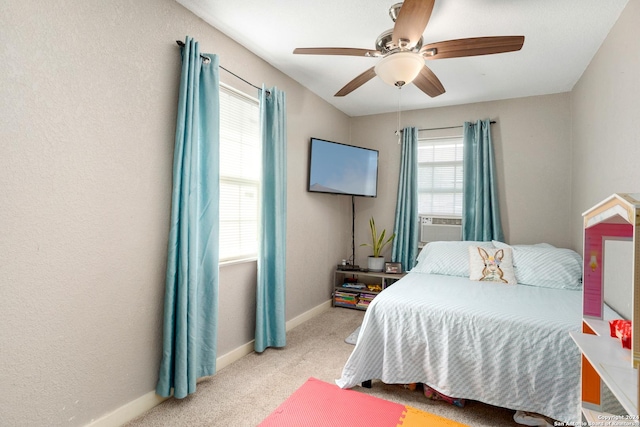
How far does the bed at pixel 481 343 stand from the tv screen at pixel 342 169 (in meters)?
1.48

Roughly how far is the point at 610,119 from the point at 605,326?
1.67 metres

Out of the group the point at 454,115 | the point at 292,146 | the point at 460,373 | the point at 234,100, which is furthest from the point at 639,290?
the point at 454,115

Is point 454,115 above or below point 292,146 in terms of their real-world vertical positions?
above

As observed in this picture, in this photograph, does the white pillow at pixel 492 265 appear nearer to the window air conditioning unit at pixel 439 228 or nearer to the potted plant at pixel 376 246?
the window air conditioning unit at pixel 439 228

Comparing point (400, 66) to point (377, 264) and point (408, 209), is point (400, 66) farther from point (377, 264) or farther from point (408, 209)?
point (377, 264)

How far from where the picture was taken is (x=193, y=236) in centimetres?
203

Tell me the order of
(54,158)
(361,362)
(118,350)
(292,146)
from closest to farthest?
1. (54,158)
2. (118,350)
3. (361,362)
4. (292,146)

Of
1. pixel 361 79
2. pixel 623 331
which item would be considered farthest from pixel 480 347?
pixel 361 79

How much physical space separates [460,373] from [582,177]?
7.49ft

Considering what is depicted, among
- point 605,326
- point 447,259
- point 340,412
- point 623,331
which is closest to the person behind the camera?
point 623,331

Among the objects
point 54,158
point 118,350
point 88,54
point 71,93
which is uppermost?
point 88,54

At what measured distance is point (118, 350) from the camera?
1.78 meters

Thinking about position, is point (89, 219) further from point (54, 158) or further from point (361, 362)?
point (361, 362)

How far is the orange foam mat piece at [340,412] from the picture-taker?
1843 millimetres
